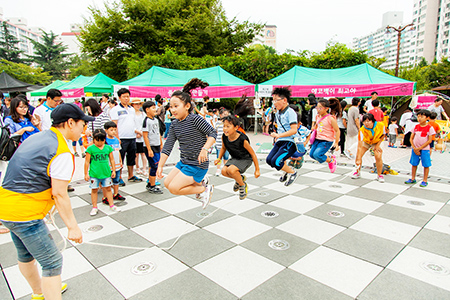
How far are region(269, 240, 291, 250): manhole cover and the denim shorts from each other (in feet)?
7.33

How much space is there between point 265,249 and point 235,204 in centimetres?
156

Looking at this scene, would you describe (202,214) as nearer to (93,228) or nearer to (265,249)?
(265,249)

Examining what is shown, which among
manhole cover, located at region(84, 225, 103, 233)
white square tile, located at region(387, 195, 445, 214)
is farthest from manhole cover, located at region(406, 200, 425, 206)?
manhole cover, located at region(84, 225, 103, 233)

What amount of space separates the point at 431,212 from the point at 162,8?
25.2 m

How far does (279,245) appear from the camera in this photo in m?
3.35

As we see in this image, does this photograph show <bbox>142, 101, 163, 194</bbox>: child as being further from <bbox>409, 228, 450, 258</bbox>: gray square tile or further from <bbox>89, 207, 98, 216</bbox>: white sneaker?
<bbox>409, 228, 450, 258</bbox>: gray square tile

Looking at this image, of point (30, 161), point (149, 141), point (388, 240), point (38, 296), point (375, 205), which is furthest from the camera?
point (149, 141)

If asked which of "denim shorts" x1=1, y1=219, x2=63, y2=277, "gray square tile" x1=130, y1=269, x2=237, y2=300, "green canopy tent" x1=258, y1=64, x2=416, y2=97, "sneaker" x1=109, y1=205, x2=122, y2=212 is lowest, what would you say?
"gray square tile" x1=130, y1=269, x2=237, y2=300

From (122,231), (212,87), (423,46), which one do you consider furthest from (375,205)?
(423,46)

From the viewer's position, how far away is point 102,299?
2.42 m

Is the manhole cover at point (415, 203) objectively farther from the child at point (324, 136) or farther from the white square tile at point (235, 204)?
the white square tile at point (235, 204)

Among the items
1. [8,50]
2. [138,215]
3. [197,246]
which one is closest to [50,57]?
[8,50]

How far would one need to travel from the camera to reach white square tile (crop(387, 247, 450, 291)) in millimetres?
2678

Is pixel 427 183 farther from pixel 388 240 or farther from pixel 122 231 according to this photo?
pixel 122 231
